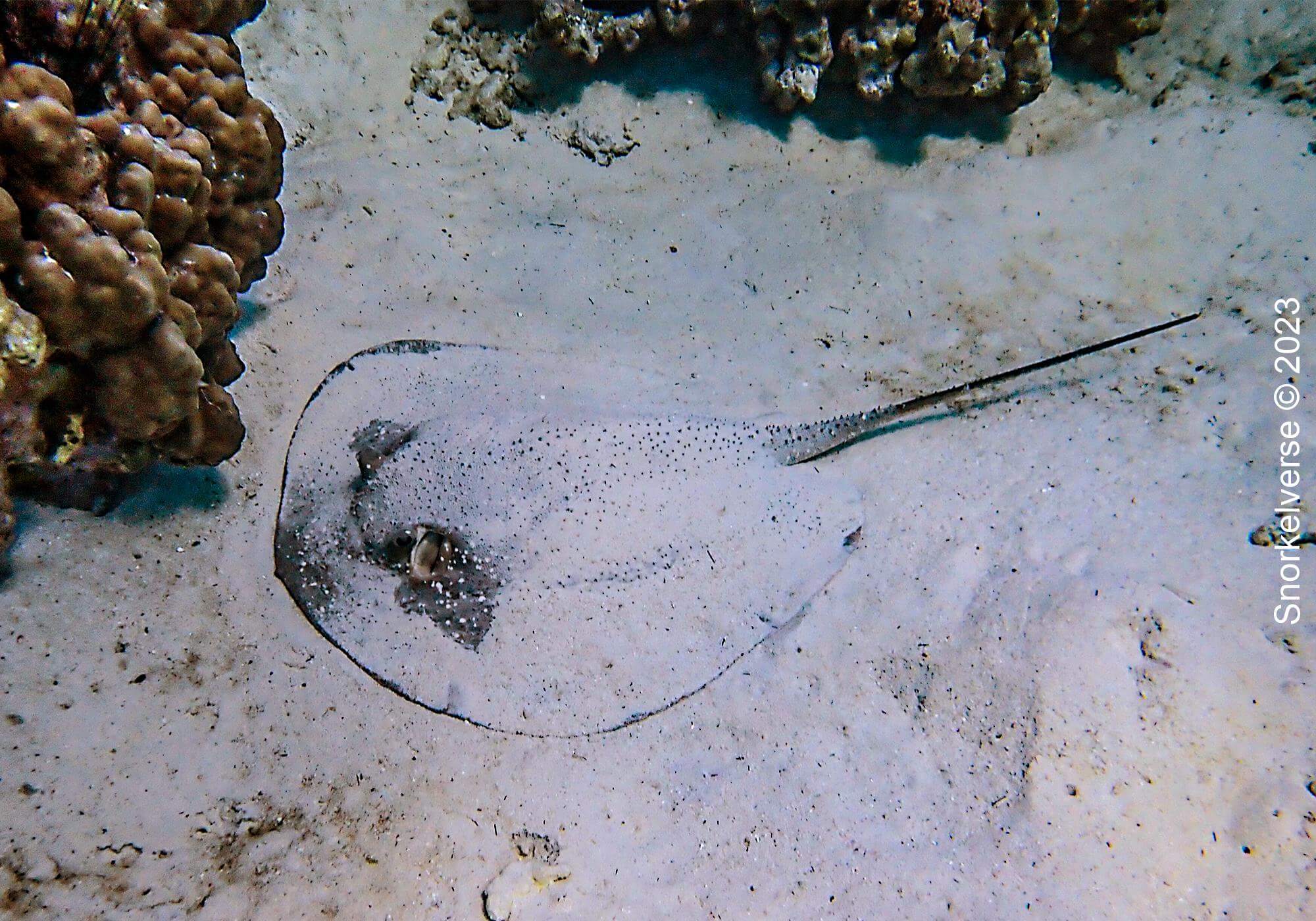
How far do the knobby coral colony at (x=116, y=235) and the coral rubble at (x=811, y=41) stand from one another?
7.75 ft

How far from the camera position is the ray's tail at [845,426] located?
13.4 feet

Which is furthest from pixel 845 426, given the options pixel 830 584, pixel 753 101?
pixel 753 101

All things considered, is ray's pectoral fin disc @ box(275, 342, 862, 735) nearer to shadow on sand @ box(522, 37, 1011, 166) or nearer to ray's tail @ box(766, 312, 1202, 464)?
ray's tail @ box(766, 312, 1202, 464)

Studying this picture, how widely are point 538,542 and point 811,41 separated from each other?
4.61 m

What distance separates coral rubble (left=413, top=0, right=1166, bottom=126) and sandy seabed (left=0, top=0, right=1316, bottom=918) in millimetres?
320

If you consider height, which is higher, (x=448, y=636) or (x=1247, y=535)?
(x=1247, y=535)

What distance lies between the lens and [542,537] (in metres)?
3.43

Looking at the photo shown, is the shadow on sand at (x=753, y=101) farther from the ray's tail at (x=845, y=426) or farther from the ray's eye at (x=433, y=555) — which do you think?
the ray's eye at (x=433, y=555)

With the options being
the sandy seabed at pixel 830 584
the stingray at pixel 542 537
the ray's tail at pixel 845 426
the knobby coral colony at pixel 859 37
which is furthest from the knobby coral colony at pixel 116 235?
the ray's tail at pixel 845 426

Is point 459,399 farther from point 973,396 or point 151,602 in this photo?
point 973,396

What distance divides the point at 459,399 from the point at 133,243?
64.2 inches

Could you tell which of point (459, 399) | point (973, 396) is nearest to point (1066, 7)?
point (973, 396)

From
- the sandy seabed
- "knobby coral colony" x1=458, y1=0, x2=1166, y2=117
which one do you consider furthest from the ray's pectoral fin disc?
"knobby coral colony" x1=458, y1=0, x2=1166, y2=117

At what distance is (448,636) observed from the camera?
323 cm
